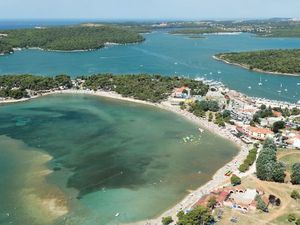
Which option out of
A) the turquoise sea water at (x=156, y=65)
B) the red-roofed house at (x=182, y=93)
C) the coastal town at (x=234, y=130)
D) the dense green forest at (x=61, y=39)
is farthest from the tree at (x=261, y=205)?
the dense green forest at (x=61, y=39)

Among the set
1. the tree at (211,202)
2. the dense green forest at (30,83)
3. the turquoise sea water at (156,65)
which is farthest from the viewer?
the turquoise sea water at (156,65)

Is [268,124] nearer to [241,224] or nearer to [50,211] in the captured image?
[241,224]

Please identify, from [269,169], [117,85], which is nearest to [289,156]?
[269,169]

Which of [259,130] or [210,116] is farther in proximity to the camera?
[210,116]

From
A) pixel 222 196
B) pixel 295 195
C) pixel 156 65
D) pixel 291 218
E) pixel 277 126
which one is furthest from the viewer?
pixel 156 65

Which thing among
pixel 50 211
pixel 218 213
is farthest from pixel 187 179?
pixel 50 211

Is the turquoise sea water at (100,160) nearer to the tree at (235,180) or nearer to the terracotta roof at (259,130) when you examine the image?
the tree at (235,180)

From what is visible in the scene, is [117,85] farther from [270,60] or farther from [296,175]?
[270,60]
